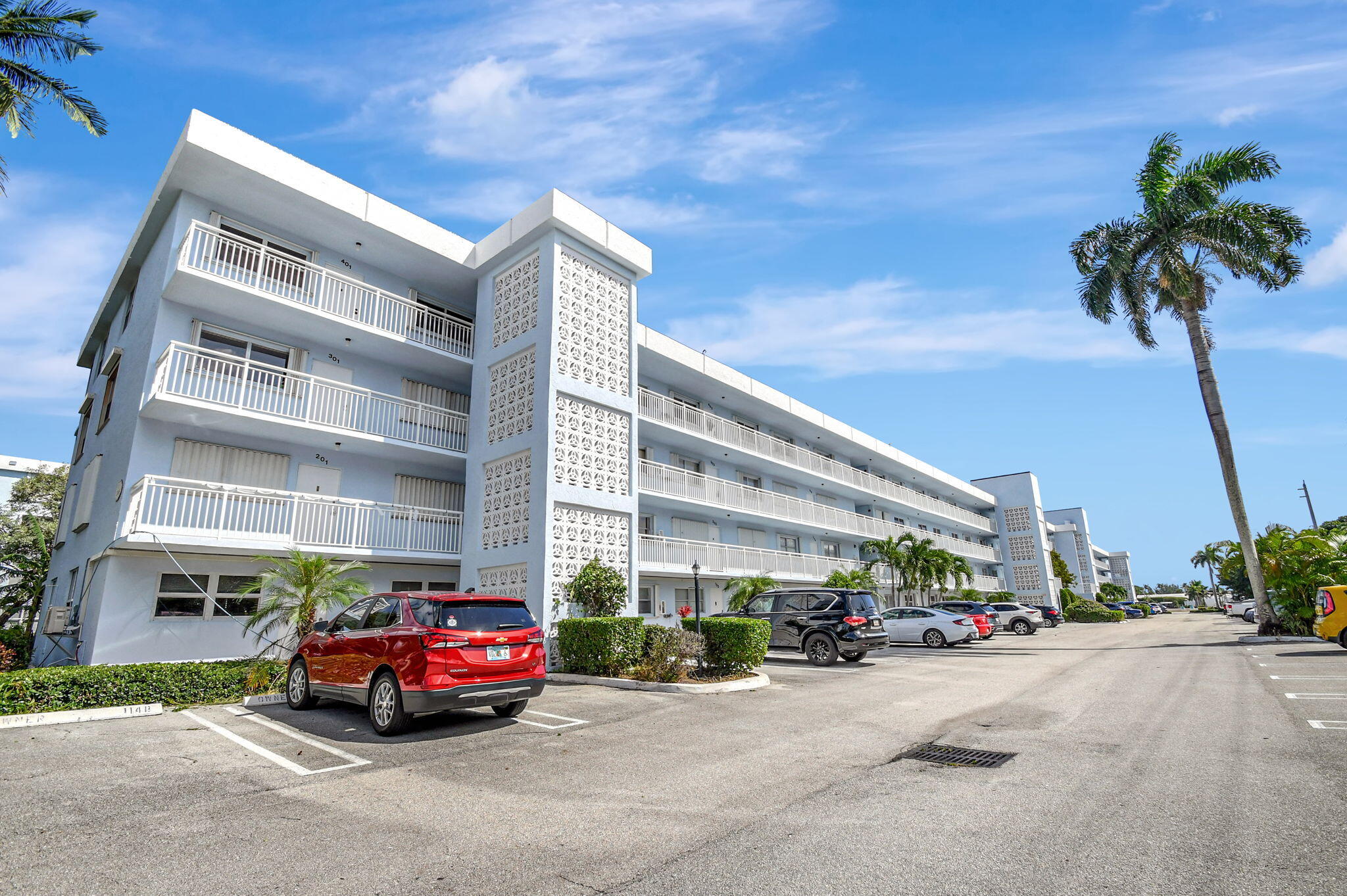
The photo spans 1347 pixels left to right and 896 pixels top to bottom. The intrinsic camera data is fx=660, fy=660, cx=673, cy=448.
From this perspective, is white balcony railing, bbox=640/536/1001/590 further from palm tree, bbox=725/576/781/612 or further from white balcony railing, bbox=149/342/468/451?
white balcony railing, bbox=149/342/468/451

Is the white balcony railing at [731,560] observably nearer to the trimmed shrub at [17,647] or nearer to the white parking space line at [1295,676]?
the white parking space line at [1295,676]

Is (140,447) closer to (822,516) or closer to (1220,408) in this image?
(822,516)

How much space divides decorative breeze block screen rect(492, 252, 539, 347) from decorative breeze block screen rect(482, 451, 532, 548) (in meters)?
3.41

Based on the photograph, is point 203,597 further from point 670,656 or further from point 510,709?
point 670,656

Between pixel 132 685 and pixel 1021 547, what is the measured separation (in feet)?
182

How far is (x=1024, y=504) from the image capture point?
52031mm

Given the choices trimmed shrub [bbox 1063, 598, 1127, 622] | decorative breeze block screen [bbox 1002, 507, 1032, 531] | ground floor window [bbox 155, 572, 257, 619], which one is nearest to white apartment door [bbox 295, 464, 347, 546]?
ground floor window [bbox 155, 572, 257, 619]

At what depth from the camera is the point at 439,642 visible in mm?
7625

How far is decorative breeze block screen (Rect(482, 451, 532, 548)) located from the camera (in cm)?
1560

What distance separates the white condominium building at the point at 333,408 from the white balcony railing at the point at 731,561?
0.18 metres

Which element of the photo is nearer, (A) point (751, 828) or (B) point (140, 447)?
(A) point (751, 828)

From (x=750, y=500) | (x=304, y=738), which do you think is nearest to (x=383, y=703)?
(x=304, y=738)

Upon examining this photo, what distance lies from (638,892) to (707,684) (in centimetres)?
866

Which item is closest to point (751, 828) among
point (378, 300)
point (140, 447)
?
point (140, 447)
